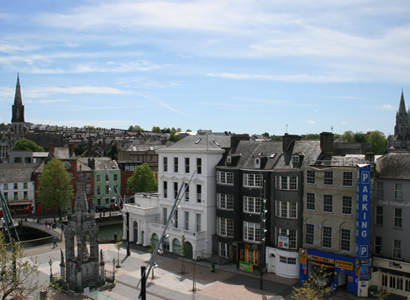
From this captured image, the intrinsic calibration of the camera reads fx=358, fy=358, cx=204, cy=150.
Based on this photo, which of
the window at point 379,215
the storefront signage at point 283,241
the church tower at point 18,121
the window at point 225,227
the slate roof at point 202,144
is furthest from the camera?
the church tower at point 18,121

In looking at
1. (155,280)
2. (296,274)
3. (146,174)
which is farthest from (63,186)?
(296,274)

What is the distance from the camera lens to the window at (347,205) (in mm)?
34972

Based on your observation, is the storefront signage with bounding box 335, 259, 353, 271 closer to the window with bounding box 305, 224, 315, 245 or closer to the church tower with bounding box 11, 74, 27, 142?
the window with bounding box 305, 224, 315, 245

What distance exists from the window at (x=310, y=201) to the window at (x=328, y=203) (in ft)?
3.60

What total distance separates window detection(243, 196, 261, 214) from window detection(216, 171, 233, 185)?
297 cm

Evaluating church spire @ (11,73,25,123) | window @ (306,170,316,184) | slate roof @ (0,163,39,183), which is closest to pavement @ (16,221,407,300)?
window @ (306,170,316,184)

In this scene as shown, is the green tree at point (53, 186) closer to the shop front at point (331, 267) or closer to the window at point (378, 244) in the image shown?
the shop front at point (331, 267)

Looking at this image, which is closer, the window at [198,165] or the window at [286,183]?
the window at [286,183]

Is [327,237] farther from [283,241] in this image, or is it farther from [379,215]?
[379,215]

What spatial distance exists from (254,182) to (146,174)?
45358 mm

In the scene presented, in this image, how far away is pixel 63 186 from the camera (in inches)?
2859

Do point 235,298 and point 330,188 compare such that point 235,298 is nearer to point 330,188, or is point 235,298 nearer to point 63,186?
point 330,188

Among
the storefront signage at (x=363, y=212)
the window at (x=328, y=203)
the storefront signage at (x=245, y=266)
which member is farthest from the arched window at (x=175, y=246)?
the storefront signage at (x=363, y=212)

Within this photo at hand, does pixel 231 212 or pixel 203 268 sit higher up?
pixel 231 212
